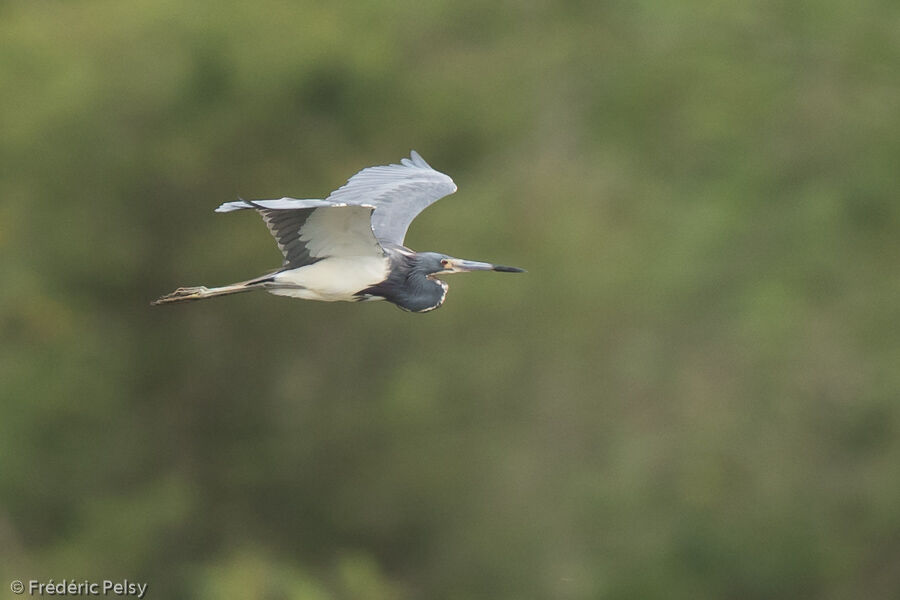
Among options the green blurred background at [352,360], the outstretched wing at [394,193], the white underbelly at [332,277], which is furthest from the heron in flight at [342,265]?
the green blurred background at [352,360]

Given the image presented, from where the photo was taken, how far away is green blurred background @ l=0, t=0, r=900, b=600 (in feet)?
37.0

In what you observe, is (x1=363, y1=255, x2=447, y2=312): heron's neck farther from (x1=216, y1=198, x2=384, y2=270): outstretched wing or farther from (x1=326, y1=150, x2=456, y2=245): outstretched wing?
(x1=326, y1=150, x2=456, y2=245): outstretched wing

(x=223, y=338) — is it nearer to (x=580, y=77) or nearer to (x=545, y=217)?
(x=545, y=217)

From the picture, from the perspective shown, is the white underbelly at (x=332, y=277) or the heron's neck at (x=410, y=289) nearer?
the white underbelly at (x=332, y=277)

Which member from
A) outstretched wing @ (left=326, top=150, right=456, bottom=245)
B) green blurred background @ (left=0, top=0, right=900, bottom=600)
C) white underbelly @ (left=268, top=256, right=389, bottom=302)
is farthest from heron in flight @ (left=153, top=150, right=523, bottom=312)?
green blurred background @ (left=0, top=0, right=900, bottom=600)

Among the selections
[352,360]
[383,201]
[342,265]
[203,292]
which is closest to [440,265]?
[342,265]

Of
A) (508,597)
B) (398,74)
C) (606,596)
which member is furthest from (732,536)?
(398,74)

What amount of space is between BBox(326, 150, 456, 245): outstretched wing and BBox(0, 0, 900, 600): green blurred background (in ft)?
6.57

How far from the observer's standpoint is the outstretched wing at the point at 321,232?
7.22 meters

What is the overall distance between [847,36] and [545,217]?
7.92 m

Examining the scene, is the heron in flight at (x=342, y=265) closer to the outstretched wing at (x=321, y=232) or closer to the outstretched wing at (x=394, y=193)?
the outstretched wing at (x=321, y=232)

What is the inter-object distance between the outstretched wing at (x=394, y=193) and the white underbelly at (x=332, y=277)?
54 centimetres

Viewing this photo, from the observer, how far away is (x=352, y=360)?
11227 mm

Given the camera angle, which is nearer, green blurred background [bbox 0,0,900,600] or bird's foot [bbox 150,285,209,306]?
bird's foot [bbox 150,285,209,306]
